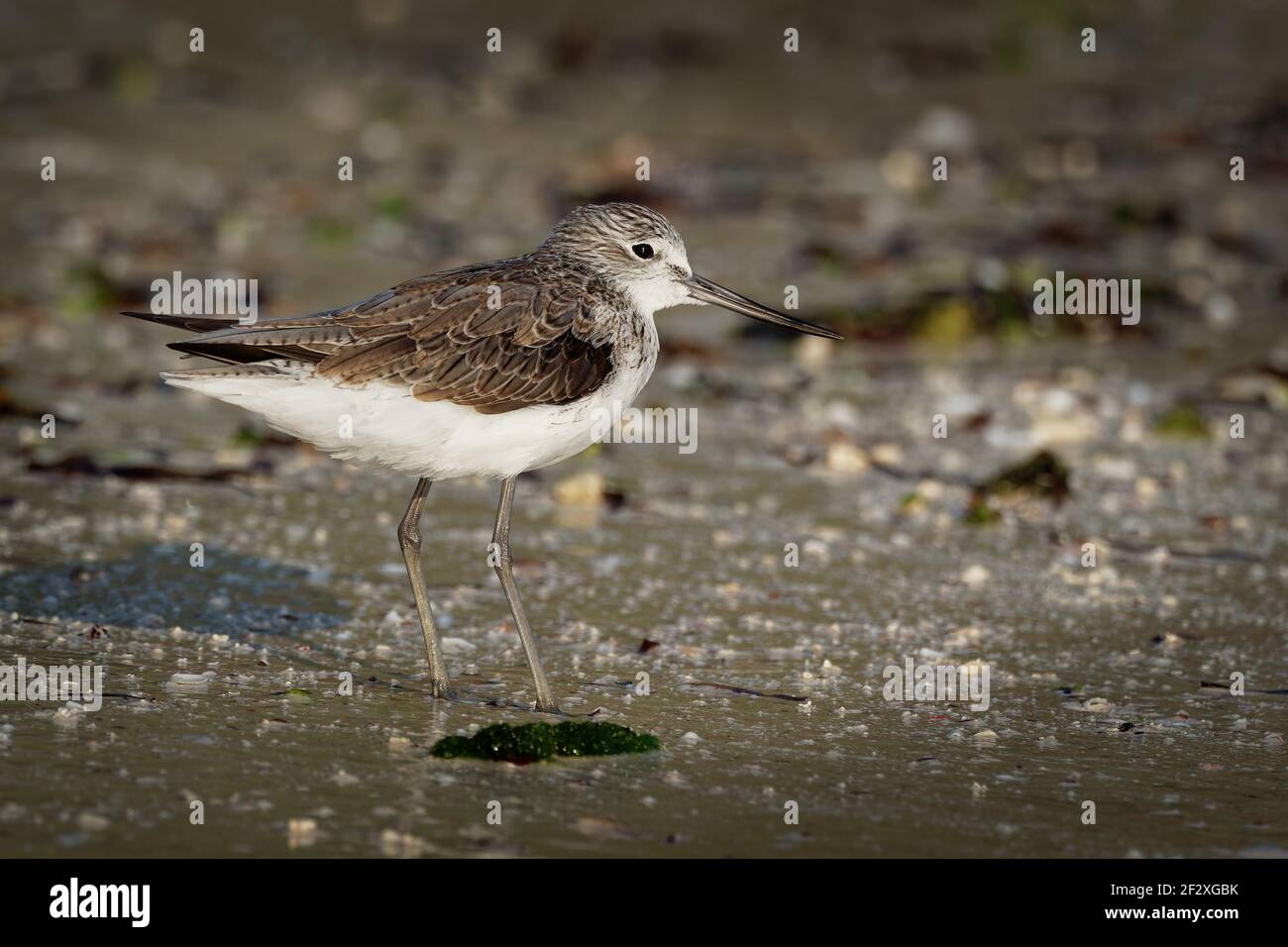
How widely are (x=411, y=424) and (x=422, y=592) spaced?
69 centimetres

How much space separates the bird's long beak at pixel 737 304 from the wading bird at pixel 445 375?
58 centimetres

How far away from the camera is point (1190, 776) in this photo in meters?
5.65

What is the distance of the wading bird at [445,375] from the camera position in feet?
20.4

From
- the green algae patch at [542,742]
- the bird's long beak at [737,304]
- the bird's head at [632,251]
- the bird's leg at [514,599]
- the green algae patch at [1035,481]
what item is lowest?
the green algae patch at [542,742]

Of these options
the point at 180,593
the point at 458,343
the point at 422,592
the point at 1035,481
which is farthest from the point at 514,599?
the point at 1035,481

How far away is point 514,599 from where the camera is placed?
6449 millimetres

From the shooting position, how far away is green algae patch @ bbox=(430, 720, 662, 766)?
553 cm

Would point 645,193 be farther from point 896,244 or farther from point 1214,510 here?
point 1214,510

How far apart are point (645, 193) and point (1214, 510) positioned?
6954mm

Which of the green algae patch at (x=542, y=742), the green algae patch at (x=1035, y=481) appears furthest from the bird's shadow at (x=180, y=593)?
the green algae patch at (x=1035, y=481)

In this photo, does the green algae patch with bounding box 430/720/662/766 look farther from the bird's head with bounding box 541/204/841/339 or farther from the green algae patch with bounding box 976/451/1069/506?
the green algae patch with bounding box 976/451/1069/506

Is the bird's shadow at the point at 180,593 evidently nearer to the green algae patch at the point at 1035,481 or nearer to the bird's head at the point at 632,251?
the bird's head at the point at 632,251

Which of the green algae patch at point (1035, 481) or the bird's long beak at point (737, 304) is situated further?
the green algae patch at point (1035, 481)

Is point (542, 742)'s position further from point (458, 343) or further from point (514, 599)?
point (458, 343)
